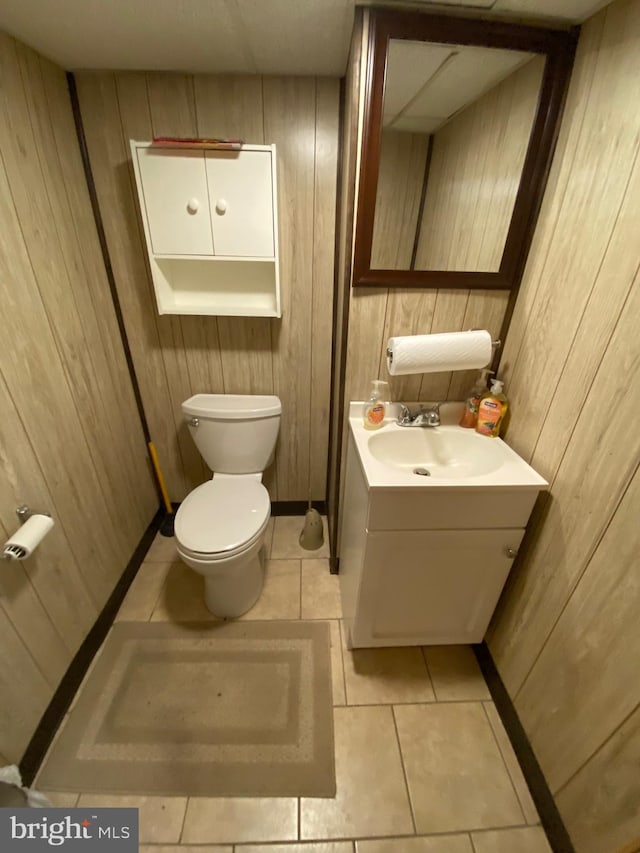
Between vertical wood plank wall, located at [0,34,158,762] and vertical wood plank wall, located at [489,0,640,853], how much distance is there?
1.51 metres

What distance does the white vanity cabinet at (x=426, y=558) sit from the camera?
0.99 metres

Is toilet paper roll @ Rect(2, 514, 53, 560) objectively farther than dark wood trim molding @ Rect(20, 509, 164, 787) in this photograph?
No

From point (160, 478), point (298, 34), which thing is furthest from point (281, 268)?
point (160, 478)

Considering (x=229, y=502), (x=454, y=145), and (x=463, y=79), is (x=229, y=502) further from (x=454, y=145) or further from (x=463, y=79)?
(x=463, y=79)

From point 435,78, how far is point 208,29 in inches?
25.6

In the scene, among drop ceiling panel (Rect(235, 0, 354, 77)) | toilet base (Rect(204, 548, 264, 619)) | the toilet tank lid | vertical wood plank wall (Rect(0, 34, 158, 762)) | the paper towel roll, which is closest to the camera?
drop ceiling panel (Rect(235, 0, 354, 77))

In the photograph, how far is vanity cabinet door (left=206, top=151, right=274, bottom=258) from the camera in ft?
3.85

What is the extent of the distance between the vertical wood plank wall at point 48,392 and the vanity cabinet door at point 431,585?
100 centimetres

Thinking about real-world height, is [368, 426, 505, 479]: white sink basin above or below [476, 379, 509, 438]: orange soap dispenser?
below

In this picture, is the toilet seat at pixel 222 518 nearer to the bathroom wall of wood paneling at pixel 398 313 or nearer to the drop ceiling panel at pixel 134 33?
the bathroom wall of wood paneling at pixel 398 313

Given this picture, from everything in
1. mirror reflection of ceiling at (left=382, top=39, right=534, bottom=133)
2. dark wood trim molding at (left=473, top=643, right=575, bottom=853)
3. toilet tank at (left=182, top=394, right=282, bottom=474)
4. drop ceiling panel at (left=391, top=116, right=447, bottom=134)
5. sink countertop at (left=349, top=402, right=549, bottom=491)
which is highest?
mirror reflection of ceiling at (left=382, top=39, right=534, bottom=133)

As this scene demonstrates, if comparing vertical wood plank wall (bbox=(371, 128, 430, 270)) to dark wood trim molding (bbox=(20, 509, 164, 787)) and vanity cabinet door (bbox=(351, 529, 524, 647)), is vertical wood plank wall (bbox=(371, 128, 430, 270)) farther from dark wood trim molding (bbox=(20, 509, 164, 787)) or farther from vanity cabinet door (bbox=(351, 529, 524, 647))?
dark wood trim molding (bbox=(20, 509, 164, 787))

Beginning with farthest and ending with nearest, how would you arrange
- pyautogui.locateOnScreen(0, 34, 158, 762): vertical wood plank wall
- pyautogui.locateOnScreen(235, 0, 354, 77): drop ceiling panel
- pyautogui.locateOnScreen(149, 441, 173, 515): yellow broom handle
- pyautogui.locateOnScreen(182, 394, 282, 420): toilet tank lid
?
pyautogui.locateOnScreen(149, 441, 173, 515): yellow broom handle < pyautogui.locateOnScreen(182, 394, 282, 420): toilet tank lid < pyautogui.locateOnScreen(0, 34, 158, 762): vertical wood plank wall < pyautogui.locateOnScreen(235, 0, 354, 77): drop ceiling panel

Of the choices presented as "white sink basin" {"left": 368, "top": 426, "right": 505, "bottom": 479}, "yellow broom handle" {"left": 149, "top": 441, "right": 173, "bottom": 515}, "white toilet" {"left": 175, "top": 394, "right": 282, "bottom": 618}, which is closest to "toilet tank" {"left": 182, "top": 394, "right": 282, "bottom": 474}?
"white toilet" {"left": 175, "top": 394, "right": 282, "bottom": 618}
